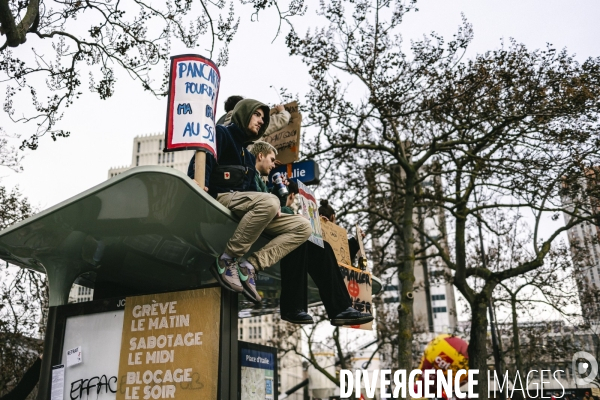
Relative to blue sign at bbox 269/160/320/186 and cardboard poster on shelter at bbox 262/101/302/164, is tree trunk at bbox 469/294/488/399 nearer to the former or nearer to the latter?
blue sign at bbox 269/160/320/186

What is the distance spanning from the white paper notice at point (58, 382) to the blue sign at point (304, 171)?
153 inches

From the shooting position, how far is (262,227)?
15.9 feet

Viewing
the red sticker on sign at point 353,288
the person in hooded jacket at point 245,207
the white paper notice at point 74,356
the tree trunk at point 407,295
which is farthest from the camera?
the tree trunk at point 407,295

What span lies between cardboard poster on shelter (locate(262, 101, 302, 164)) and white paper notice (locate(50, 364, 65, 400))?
399 centimetres

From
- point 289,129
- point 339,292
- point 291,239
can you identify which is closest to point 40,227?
point 291,239

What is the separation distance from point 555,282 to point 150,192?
18.8 metres

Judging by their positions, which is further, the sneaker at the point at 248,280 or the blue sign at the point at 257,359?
the blue sign at the point at 257,359

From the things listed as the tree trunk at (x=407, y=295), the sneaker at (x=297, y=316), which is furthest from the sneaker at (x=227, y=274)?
the tree trunk at (x=407, y=295)

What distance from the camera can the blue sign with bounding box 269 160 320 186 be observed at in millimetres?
7915

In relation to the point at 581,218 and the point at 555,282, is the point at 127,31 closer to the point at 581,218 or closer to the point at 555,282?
the point at 581,218

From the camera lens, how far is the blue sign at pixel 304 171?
312 inches

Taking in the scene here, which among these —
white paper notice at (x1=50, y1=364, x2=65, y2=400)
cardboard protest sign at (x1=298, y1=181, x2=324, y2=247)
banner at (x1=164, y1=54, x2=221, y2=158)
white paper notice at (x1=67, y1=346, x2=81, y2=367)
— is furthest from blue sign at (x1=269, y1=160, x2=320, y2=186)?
white paper notice at (x1=50, y1=364, x2=65, y2=400)

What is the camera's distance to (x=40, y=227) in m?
4.86

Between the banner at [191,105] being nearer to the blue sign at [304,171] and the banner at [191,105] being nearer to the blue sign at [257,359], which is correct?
the blue sign at [257,359]
